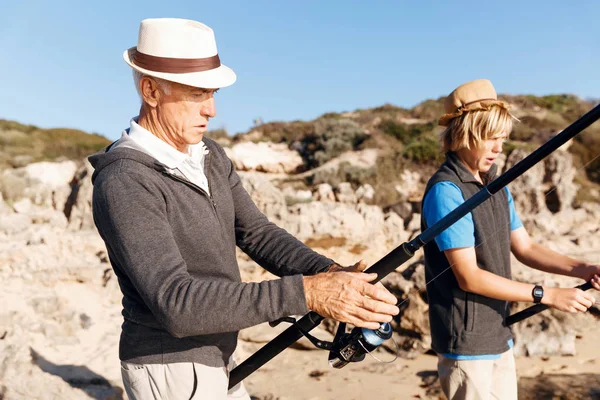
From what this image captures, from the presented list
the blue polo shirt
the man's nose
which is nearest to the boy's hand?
the blue polo shirt

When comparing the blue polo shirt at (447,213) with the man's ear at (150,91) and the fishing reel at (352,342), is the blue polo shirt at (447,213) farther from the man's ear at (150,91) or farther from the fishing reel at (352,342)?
the man's ear at (150,91)

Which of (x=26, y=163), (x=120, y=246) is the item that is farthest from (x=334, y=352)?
(x=26, y=163)

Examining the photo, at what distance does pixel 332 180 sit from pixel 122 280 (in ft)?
51.8

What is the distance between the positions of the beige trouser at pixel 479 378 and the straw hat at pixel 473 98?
1224 mm

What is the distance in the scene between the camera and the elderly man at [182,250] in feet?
5.18

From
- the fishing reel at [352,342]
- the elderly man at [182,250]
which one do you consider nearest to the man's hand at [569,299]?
the fishing reel at [352,342]

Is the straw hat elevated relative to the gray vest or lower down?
elevated

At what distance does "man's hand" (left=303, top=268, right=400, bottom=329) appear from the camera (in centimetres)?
164

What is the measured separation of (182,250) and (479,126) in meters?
1.59

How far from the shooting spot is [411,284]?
617 centimetres

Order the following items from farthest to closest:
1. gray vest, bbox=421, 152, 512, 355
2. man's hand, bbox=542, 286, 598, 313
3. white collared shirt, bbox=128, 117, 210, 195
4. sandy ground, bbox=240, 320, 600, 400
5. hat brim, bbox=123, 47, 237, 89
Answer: sandy ground, bbox=240, 320, 600, 400
gray vest, bbox=421, 152, 512, 355
man's hand, bbox=542, 286, 598, 313
white collared shirt, bbox=128, 117, 210, 195
hat brim, bbox=123, 47, 237, 89

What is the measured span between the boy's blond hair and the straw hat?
2 cm

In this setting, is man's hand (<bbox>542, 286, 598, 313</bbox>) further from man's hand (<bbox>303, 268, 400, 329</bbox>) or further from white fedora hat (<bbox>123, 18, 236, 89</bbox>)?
white fedora hat (<bbox>123, 18, 236, 89</bbox>)

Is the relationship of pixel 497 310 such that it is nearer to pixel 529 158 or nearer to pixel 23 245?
pixel 529 158
